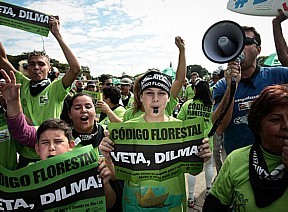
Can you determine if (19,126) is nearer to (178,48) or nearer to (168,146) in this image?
(168,146)

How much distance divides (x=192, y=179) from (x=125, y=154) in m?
2.59

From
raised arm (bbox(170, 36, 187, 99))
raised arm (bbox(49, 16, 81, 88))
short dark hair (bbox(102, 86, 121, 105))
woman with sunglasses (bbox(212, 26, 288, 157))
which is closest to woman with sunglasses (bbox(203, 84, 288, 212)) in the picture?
woman with sunglasses (bbox(212, 26, 288, 157))

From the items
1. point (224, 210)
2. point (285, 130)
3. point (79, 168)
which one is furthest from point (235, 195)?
point (79, 168)

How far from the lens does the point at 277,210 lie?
4.83ft

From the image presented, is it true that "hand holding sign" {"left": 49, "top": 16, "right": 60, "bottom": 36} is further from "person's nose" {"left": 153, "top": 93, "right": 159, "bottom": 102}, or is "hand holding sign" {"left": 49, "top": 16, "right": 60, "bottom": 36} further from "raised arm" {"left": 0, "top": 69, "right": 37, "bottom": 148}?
"person's nose" {"left": 153, "top": 93, "right": 159, "bottom": 102}

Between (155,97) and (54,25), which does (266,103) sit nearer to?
(155,97)

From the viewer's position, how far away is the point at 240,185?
1604mm

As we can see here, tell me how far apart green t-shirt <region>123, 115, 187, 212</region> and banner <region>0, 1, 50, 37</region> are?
2.32m

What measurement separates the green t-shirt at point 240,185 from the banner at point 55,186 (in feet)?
2.52

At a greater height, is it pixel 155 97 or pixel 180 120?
pixel 155 97

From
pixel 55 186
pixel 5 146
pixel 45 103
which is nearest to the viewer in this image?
pixel 55 186

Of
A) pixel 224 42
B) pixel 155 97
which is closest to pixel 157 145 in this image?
pixel 155 97

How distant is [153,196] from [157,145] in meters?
0.37

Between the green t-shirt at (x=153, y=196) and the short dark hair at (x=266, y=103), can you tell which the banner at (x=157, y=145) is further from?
the short dark hair at (x=266, y=103)
